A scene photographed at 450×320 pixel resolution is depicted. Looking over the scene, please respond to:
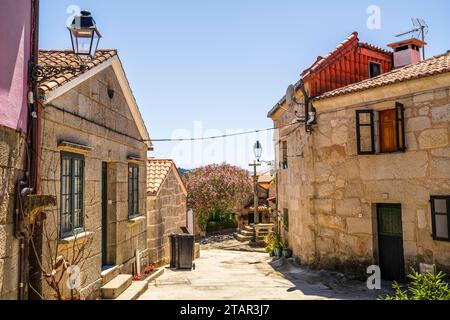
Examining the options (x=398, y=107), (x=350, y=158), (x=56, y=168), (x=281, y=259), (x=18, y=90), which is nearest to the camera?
(x=18, y=90)

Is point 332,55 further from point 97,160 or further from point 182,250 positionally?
point 97,160

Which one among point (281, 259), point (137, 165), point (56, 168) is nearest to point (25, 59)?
point (56, 168)

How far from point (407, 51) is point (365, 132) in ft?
17.4

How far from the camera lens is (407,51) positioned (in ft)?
45.2

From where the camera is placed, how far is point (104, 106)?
8148 mm

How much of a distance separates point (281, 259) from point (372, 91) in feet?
20.1

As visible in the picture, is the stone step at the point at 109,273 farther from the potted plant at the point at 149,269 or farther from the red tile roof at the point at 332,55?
the red tile roof at the point at 332,55

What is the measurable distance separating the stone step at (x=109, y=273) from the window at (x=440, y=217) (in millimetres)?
6774

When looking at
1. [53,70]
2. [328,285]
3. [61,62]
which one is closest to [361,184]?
[328,285]

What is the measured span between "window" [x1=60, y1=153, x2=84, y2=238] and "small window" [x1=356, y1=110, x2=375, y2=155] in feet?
21.6

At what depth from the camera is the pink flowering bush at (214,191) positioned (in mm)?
30531

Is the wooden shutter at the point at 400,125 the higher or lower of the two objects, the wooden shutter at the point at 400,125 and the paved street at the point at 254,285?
the higher

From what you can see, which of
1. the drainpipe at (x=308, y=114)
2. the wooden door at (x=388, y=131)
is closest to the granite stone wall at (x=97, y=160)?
the drainpipe at (x=308, y=114)
